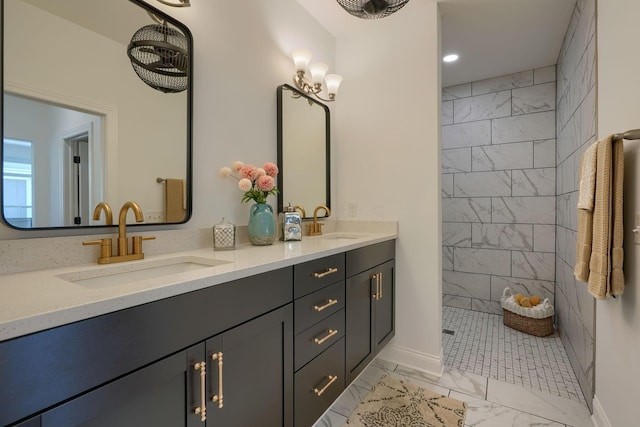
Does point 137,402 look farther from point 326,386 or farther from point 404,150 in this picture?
point 404,150

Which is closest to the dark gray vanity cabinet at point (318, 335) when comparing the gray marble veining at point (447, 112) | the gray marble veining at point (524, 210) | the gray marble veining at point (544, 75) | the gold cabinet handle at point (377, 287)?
the gold cabinet handle at point (377, 287)

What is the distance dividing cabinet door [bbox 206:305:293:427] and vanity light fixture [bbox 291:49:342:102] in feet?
5.03

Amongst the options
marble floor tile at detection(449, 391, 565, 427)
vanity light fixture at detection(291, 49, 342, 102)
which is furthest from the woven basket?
vanity light fixture at detection(291, 49, 342, 102)

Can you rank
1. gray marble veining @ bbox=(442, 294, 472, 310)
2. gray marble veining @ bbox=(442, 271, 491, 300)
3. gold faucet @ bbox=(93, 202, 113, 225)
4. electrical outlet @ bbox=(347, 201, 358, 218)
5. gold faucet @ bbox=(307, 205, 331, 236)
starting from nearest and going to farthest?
gold faucet @ bbox=(93, 202, 113, 225) → gold faucet @ bbox=(307, 205, 331, 236) → electrical outlet @ bbox=(347, 201, 358, 218) → gray marble veining @ bbox=(442, 271, 491, 300) → gray marble veining @ bbox=(442, 294, 472, 310)

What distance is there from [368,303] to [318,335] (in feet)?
1.84

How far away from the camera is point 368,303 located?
1790mm

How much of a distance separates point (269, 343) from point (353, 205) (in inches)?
58.9

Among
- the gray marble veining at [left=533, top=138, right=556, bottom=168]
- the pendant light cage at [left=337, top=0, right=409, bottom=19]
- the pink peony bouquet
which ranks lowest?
the pink peony bouquet

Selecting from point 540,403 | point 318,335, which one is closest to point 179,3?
point 318,335

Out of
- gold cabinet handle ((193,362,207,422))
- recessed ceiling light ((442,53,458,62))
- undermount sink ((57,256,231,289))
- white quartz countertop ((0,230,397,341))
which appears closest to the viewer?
white quartz countertop ((0,230,397,341))

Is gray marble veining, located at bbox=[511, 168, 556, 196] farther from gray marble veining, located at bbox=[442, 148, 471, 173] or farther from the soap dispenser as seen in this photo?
the soap dispenser

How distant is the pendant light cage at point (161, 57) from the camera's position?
1.21m

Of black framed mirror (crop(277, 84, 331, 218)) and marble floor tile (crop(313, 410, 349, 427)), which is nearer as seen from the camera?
marble floor tile (crop(313, 410, 349, 427))

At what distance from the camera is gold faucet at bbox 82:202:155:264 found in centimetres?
105
